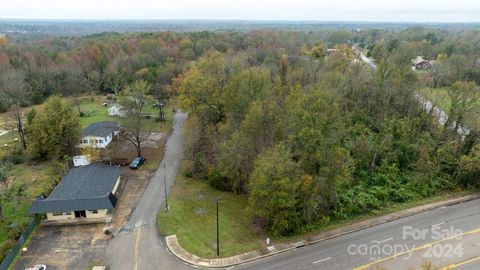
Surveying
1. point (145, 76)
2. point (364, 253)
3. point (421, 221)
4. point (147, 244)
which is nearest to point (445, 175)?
point (421, 221)

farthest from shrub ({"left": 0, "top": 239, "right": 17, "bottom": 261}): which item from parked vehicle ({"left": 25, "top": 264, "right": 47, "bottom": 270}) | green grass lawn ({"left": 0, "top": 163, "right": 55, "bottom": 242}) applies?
parked vehicle ({"left": 25, "top": 264, "right": 47, "bottom": 270})

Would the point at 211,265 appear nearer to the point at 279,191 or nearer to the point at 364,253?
the point at 279,191

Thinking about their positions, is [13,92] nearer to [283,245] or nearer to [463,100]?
[283,245]

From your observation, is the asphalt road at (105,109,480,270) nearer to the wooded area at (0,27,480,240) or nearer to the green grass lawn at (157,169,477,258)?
the green grass lawn at (157,169,477,258)

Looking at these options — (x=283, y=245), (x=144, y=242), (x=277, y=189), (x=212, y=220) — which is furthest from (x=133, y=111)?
(x=283, y=245)

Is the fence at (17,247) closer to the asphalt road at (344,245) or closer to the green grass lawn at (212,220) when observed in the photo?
the asphalt road at (344,245)
